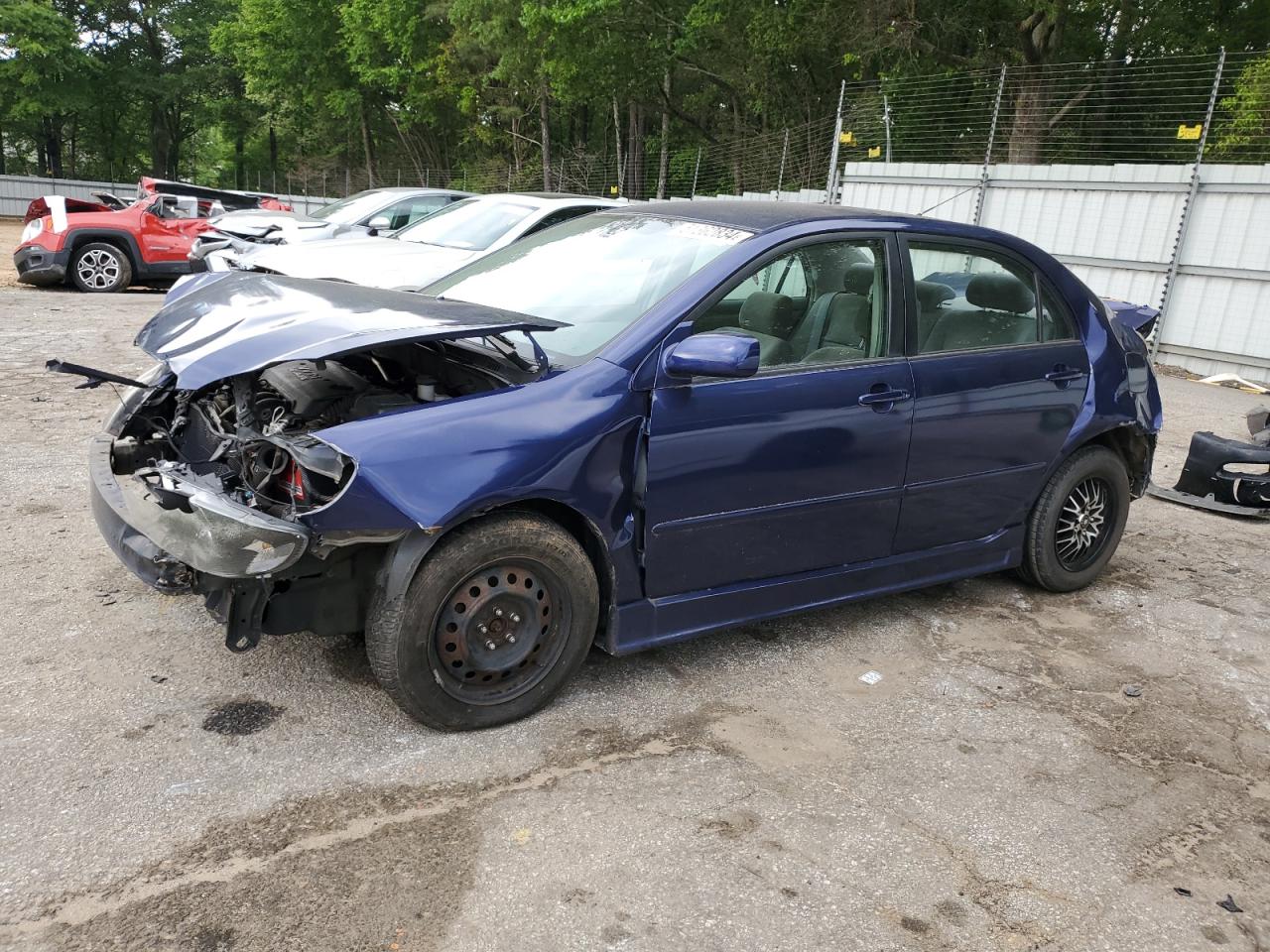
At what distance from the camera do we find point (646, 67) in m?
29.1

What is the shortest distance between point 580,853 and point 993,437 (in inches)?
100

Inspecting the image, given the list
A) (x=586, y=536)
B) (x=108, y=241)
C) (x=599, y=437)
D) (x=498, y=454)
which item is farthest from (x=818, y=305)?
(x=108, y=241)

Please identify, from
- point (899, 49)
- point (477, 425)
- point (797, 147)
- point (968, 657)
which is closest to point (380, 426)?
point (477, 425)

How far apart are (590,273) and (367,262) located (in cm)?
516

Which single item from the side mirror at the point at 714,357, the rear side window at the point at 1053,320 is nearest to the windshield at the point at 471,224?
the rear side window at the point at 1053,320

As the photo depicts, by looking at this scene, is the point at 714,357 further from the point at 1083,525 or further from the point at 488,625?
the point at 1083,525

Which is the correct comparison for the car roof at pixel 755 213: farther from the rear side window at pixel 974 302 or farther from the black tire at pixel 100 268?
the black tire at pixel 100 268

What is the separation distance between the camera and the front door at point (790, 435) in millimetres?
3363

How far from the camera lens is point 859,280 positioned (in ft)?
12.8

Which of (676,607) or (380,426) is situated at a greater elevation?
(380,426)

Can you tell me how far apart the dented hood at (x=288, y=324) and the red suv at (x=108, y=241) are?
10933 mm

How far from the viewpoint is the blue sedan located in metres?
2.98

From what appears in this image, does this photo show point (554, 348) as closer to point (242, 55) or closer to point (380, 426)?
point (380, 426)

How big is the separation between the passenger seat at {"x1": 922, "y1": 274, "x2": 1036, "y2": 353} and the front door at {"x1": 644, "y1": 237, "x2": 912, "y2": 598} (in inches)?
13.7
